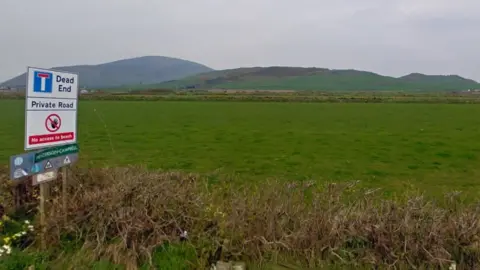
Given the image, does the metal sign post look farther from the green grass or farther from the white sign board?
the green grass

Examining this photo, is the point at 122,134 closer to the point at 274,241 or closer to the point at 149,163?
the point at 149,163

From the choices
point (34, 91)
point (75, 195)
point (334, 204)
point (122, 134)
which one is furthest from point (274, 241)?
point (122, 134)

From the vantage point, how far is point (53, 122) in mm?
5098

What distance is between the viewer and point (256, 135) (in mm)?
25562

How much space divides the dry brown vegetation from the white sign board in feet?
3.32

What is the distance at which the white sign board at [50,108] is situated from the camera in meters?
4.76

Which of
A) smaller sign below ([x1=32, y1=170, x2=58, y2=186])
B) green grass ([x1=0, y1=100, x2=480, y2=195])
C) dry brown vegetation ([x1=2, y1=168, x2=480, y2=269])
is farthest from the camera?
green grass ([x1=0, y1=100, x2=480, y2=195])

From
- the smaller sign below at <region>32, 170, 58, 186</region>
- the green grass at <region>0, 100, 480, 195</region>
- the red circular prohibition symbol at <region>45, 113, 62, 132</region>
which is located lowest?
the green grass at <region>0, 100, 480, 195</region>

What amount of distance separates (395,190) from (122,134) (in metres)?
19.9

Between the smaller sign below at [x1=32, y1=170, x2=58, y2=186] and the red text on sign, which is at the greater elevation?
the red text on sign

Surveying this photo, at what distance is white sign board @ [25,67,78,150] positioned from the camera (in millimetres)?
4762

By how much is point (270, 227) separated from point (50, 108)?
3406 mm

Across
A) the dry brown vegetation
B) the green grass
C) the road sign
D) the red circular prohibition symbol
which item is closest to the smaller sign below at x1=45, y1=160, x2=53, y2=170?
the road sign

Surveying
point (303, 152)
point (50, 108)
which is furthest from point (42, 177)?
point (303, 152)
